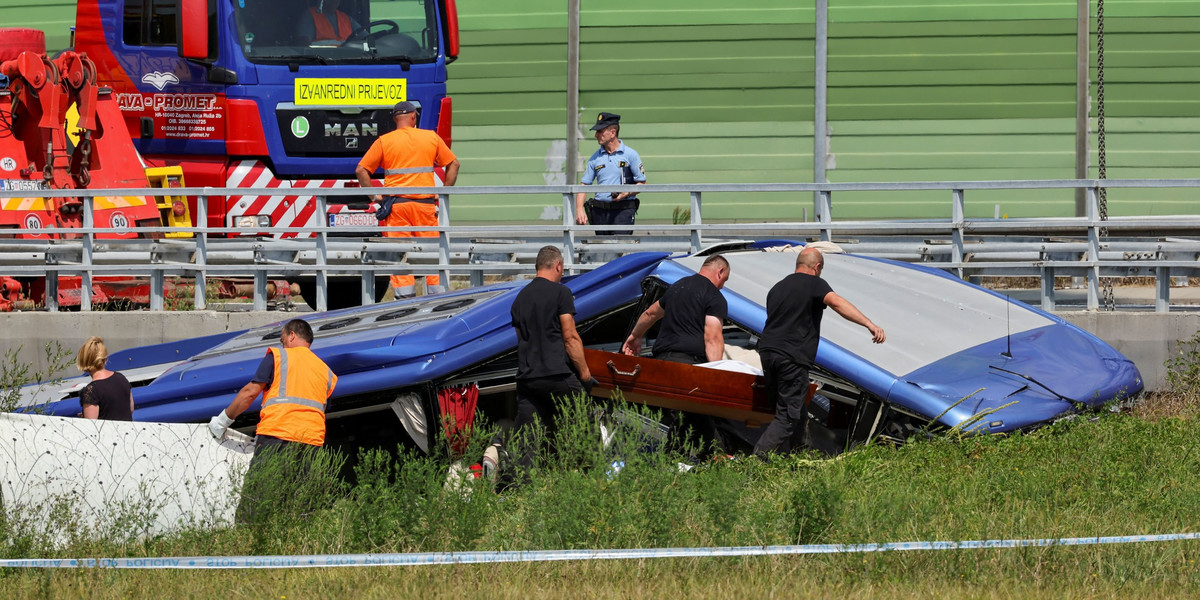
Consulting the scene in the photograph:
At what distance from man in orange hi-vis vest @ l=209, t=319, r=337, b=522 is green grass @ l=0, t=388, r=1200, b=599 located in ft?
1.23

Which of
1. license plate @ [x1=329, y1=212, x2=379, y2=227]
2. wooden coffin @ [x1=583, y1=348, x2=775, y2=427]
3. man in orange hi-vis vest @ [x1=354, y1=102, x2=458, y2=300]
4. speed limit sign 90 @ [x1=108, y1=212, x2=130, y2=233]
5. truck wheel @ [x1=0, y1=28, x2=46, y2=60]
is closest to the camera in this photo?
wooden coffin @ [x1=583, y1=348, x2=775, y2=427]

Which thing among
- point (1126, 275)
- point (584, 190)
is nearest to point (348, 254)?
point (584, 190)

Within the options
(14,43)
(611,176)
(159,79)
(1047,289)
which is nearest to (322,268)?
(611,176)

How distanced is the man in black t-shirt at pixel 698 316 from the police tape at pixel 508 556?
8.20ft

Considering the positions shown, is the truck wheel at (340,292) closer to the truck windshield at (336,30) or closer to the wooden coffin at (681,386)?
the truck windshield at (336,30)

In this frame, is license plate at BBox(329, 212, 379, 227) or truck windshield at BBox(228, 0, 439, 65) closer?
license plate at BBox(329, 212, 379, 227)

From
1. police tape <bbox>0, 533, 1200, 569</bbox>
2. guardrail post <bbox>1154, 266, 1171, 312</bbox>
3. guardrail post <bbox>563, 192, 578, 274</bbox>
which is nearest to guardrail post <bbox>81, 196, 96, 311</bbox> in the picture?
guardrail post <bbox>563, 192, 578, 274</bbox>

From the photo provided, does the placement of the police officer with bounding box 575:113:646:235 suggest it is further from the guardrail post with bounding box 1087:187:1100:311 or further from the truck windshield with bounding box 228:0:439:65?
the guardrail post with bounding box 1087:187:1100:311

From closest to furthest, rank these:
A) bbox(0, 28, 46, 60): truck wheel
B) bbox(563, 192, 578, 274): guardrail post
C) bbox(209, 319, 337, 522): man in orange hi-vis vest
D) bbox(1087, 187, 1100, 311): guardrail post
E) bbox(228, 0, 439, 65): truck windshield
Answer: bbox(209, 319, 337, 522): man in orange hi-vis vest, bbox(1087, 187, 1100, 311): guardrail post, bbox(563, 192, 578, 274): guardrail post, bbox(228, 0, 439, 65): truck windshield, bbox(0, 28, 46, 60): truck wheel

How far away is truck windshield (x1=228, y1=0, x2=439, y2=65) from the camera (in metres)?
12.7

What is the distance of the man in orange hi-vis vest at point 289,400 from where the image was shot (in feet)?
22.8

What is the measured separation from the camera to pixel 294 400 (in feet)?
23.0

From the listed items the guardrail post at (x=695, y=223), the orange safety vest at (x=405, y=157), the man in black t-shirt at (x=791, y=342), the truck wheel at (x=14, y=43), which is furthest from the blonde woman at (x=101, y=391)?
the truck wheel at (x=14, y=43)

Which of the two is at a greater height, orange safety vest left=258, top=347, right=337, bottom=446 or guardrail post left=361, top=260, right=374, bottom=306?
guardrail post left=361, top=260, right=374, bottom=306
